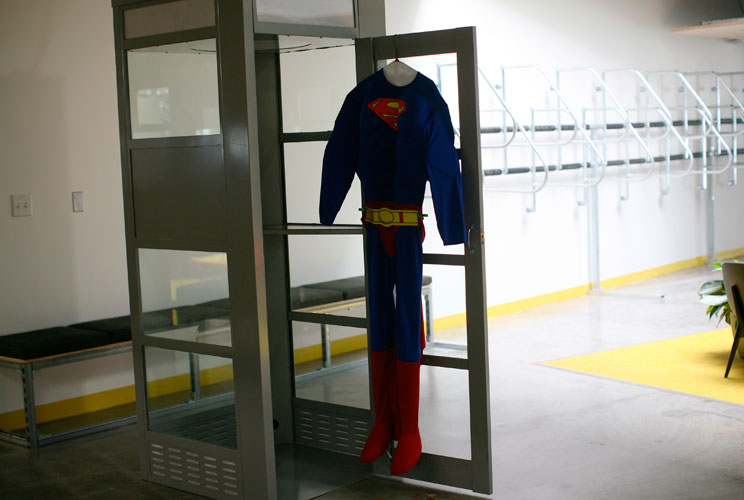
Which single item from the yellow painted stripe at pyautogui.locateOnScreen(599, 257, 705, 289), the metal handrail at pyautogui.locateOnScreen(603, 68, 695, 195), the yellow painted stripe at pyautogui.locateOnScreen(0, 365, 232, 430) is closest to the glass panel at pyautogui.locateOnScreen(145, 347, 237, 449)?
the yellow painted stripe at pyautogui.locateOnScreen(0, 365, 232, 430)

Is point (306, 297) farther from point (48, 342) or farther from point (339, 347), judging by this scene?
point (48, 342)

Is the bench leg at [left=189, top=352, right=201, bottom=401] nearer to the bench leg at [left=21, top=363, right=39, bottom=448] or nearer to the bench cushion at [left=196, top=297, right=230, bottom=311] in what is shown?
the bench cushion at [left=196, top=297, right=230, bottom=311]

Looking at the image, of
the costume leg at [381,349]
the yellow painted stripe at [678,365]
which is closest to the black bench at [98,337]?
the costume leg at [381,349]

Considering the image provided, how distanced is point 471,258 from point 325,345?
0.91 m

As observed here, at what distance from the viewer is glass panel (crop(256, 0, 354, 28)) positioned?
342 cm

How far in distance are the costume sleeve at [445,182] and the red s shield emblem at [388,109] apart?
164mm

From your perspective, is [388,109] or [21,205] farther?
[21,205]

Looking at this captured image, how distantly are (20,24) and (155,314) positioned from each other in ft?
6.48

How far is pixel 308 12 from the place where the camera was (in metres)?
3.52

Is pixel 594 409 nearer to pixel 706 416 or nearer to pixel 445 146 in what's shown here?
pixel 706 416

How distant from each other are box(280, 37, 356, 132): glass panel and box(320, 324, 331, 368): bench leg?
35.1 inches

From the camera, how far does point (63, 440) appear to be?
180 inches

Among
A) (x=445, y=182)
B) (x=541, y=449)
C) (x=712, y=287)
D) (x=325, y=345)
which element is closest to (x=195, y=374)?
(x=325, y=345)

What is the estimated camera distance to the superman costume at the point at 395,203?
11.1ft
